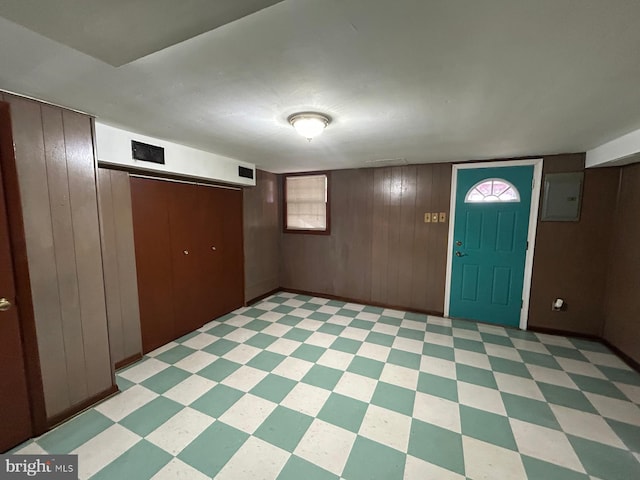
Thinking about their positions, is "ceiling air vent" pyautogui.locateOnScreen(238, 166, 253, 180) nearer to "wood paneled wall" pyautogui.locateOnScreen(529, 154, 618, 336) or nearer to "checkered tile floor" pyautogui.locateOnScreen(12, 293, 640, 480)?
"checkered tile floor" pyautogui.locateOnScreen(12, 293, 640, 480)

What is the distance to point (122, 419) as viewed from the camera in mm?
1851

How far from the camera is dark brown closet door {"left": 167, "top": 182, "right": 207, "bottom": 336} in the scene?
2994 mm

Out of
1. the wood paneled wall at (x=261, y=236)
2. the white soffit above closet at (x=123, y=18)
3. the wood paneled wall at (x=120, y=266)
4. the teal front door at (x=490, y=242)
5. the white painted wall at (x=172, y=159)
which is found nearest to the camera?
the white soffit above closet at (x=123, y=18)

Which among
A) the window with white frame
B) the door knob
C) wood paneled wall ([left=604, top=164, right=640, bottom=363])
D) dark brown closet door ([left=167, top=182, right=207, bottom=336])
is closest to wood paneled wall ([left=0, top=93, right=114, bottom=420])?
the door knob

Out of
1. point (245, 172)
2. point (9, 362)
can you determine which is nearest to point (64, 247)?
point (9, 362)

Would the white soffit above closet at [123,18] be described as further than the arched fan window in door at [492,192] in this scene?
No

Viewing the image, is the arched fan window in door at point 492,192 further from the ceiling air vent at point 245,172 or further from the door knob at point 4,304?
the door knob at point 4,304

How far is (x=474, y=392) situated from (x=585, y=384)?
107cm

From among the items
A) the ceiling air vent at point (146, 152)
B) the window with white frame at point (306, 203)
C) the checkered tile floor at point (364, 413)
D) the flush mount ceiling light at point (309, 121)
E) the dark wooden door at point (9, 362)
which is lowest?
the checkered tile floor at point (364, 413)

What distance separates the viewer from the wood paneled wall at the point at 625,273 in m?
2.54

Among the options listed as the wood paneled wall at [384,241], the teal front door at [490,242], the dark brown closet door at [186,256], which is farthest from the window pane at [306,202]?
the teal front door at [490,242]

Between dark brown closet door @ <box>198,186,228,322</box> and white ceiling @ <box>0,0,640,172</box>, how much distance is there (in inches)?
46.6

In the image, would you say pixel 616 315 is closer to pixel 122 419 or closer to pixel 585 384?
pixel 585 384

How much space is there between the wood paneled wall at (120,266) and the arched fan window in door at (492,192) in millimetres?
4154
